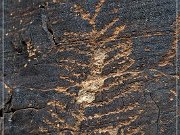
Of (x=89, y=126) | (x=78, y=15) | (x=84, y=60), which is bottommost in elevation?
(x=89, y=126)

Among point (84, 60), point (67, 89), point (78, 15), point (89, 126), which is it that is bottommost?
point (89, 126)

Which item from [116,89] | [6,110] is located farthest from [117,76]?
[6,110]

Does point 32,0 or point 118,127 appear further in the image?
point 32,0

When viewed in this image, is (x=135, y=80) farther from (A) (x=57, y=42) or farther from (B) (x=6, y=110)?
(B) (x=6, y=110)

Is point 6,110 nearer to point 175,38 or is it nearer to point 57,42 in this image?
point 57,42

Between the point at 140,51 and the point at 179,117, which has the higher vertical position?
the point at 140,51

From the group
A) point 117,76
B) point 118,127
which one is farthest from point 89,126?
point 117,76
